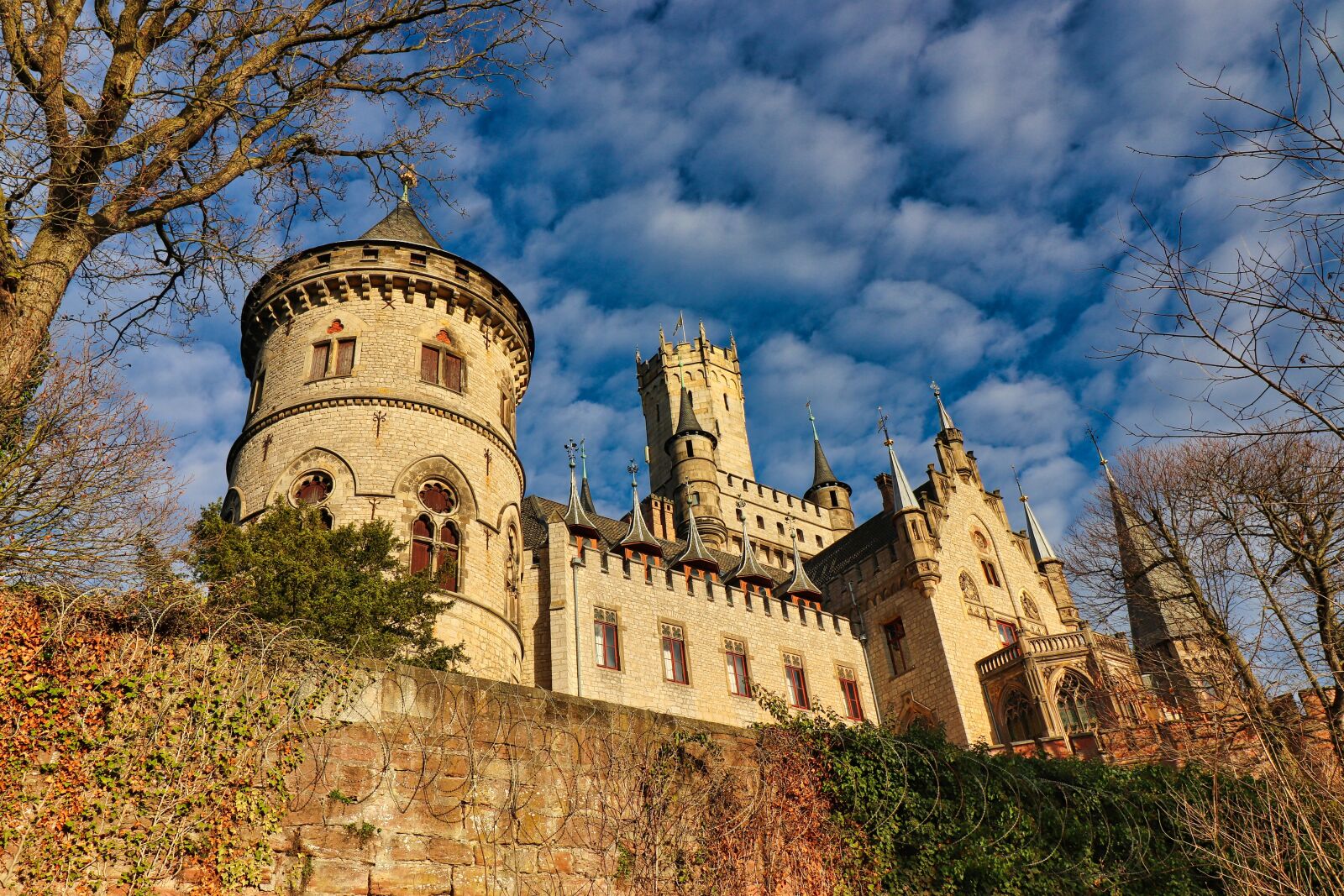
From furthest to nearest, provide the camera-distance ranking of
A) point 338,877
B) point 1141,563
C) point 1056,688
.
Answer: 1. point 1056,688
2. point 1141,563
3. point 338,877

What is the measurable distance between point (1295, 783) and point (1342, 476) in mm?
6520

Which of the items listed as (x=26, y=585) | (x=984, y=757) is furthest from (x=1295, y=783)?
(x=26, y=585)

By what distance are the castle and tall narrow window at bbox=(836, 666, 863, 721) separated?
3.6 inches

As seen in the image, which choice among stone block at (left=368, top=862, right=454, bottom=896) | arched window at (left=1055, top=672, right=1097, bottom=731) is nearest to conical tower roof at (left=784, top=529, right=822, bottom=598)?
arched window at (left=1055, top=672, right=1097, bottom=731)

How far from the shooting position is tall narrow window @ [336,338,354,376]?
1861cm

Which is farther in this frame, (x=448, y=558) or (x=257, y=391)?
(x=257, y=391)

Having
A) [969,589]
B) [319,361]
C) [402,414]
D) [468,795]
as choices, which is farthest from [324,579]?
[969,589]

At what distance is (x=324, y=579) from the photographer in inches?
Answer: 483

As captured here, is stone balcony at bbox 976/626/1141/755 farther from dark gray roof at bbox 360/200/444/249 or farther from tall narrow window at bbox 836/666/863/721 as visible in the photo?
dark gray roof at bbox 360/200/444/249

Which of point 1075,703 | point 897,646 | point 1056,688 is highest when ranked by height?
point 897,646

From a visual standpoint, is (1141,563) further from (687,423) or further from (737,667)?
(687,423)

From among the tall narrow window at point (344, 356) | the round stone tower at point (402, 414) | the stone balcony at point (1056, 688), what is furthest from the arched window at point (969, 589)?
the tall narrow window at point (344, 356)

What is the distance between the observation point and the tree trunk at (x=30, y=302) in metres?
7.98

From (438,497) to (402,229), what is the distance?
7.59 meters
